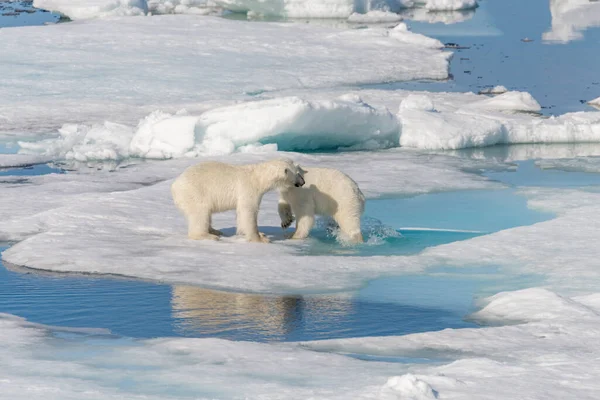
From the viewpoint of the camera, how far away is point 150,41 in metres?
20.7

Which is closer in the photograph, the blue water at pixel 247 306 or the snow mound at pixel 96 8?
the blue water at pixel 247 306

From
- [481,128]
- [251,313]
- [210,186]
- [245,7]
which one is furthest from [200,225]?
[245,7]

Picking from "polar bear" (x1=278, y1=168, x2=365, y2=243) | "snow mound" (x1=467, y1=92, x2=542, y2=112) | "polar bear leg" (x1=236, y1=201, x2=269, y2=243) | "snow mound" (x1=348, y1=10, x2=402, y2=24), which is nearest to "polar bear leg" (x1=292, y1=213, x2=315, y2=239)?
"polar bear" (x1=278, y1=168, x2=365, y2=243)

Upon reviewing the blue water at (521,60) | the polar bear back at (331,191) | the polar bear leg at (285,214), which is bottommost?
the polar bear leg at (285,214)

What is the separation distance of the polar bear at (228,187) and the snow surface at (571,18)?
1893cm

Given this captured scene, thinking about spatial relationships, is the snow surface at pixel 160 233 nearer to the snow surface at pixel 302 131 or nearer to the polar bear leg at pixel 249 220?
the polar bear leg at pixel 249 220

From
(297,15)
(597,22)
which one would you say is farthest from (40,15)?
(597,22)

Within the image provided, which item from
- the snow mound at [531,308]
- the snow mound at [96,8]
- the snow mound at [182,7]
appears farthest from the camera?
the snow mound at [182,7]

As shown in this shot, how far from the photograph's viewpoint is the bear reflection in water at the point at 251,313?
17.7 ft

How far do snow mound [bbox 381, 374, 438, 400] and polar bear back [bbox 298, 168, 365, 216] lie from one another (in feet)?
11.5

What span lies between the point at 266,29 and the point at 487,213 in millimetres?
15189

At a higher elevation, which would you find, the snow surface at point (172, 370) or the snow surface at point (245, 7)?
the snow surface at point (245, 7)

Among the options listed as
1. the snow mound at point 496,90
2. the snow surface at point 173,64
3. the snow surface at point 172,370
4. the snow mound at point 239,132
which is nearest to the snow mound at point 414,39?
the snow surface at point 173,64

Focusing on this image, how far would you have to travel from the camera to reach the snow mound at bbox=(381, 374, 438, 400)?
395 cm
